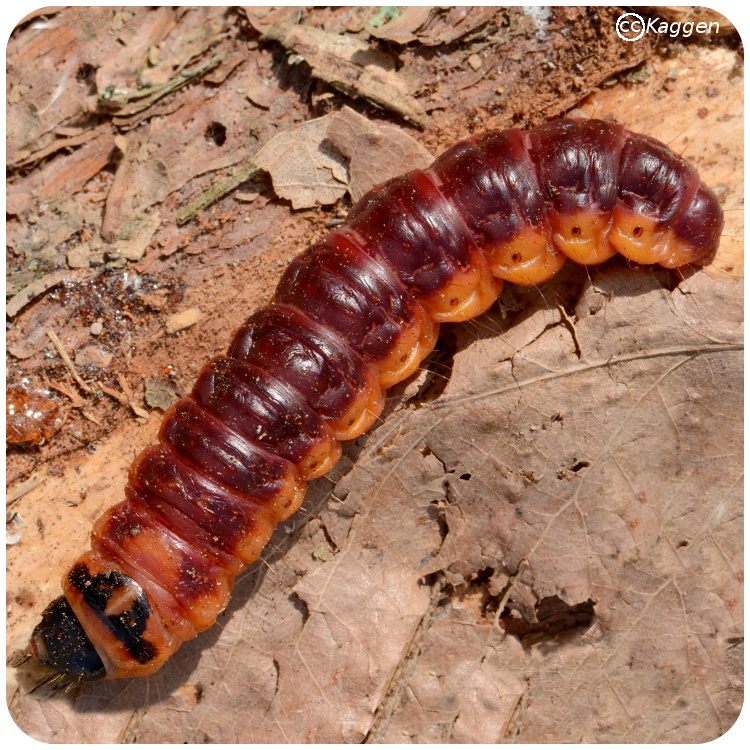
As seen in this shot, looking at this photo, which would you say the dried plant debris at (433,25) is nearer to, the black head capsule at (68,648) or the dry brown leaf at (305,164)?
the dry brown leaf at (305,164)

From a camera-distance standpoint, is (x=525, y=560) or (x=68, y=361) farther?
(x=68, y=361)

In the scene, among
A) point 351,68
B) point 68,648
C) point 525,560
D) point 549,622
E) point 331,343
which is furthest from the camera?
point 351,68

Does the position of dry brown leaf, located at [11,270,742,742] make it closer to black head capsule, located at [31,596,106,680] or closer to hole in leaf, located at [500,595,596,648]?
hole in leaf, located at [500,595,596,648]

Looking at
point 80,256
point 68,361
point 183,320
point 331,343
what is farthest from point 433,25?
point 68,361

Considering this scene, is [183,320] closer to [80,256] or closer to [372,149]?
[80,256]

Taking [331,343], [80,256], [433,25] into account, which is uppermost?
[80,256]

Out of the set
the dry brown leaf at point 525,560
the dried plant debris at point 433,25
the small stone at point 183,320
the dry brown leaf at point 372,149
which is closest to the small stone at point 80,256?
the small stone at point 183,320

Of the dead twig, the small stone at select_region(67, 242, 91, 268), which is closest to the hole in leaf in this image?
the dead twig

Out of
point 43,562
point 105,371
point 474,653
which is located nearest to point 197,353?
point 105,371
